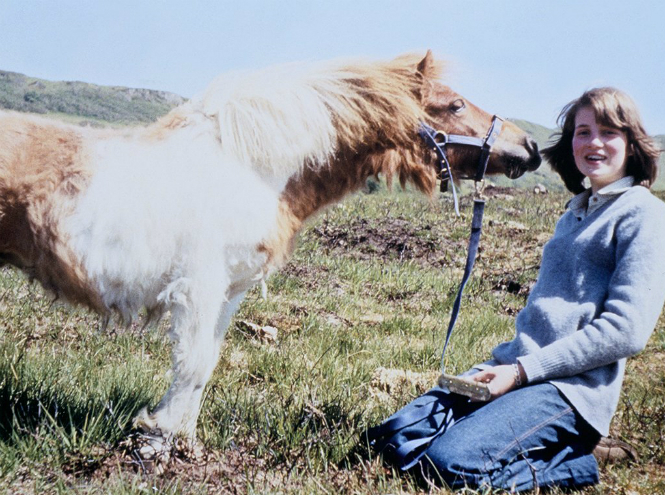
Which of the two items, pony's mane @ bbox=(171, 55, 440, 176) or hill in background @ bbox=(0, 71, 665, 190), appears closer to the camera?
pony's mane @ bbox=(171, 55, 440, 176)

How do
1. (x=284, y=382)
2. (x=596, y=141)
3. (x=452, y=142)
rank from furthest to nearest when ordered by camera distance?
(x=284, y=382), (x=452, y=142), (x=596, y=141)

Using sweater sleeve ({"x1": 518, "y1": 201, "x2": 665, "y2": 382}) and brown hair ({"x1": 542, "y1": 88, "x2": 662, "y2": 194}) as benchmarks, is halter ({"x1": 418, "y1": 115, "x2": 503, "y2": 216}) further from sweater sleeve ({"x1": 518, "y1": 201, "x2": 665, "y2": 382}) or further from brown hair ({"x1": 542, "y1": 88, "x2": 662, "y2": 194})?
sweater sleeve ({"x1": 518, "y1": 201, "x2": 665, "y2": 382})

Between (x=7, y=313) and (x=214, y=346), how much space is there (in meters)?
2.24

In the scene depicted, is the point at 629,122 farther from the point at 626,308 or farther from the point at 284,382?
the point at 284,382

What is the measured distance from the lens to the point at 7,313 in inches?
150

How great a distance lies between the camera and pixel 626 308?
2047 millimetres

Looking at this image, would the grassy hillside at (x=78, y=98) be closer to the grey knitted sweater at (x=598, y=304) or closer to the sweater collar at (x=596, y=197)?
the sweater collar at (x=596, y=197)

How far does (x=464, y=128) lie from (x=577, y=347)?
1206 mm

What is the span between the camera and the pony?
6.95 feet

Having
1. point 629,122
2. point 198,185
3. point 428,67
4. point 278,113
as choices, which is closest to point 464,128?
point 428,67

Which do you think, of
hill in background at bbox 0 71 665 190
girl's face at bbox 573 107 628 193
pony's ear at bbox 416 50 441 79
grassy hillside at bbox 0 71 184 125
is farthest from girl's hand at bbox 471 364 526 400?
grassy hillside at bbox 0 71 184 125

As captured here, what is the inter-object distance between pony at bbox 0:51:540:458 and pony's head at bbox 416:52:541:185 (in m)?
0.02

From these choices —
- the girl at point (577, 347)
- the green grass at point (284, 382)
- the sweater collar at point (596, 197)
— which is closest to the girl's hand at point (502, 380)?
the girl at point (577, 347)

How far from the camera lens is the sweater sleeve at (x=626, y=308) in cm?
205
